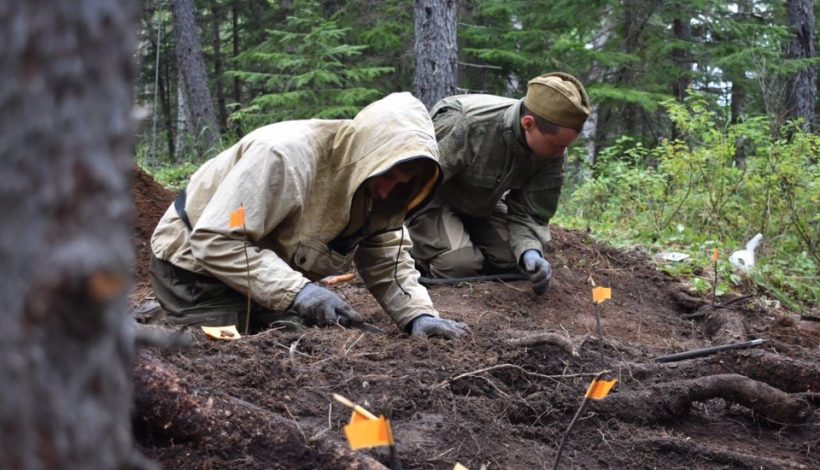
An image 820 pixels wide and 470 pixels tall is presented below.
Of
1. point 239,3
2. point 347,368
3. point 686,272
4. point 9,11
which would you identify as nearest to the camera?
point 9,11

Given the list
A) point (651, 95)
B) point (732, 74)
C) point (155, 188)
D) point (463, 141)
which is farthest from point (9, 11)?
point (732, 74)

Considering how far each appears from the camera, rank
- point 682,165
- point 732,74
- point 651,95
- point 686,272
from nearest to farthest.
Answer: point 686,272 → point 682,165 → point 651,95 → point 732,74

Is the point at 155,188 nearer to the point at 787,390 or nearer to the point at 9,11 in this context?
the point at 787,390

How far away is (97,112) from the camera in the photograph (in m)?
0.76

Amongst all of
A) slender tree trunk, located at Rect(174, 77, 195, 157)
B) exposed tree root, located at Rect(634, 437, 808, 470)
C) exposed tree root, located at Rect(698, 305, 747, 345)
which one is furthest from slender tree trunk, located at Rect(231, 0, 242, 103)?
exposed tree root, located at Rect(634, 437, 808, 470)

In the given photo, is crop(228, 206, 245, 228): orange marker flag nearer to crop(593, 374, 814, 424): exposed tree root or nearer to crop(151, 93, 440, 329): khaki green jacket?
crop(151, 93, 440, 329): khaki green jacket

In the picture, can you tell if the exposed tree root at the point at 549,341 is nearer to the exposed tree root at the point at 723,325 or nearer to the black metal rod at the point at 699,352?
the black metal rod at the point at 699,352

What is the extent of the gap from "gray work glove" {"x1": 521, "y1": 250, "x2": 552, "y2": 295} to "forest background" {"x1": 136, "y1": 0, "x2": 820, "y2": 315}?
4.45ft

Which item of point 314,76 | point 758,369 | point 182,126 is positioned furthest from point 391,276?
point 182,126

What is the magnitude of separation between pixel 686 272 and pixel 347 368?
437 cm

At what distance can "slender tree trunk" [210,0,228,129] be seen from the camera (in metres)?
16.8

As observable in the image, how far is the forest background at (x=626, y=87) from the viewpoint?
7.26 meters

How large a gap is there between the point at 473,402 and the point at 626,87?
32.0 feet

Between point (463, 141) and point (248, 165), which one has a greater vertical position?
point (248, 165)
